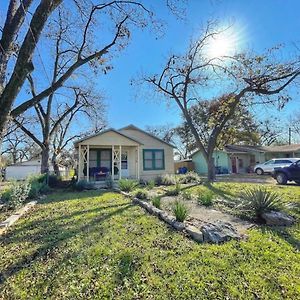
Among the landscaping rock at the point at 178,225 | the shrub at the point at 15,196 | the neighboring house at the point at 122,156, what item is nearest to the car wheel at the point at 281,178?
the neighboring house at the point at 122,156

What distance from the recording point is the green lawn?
3.10m

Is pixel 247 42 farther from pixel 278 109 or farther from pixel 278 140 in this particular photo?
pixel 278 140

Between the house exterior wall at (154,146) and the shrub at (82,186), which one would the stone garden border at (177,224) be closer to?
the shrub at (82,186)

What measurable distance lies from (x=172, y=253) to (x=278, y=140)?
156 ft

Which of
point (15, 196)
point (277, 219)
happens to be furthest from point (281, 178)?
point (15, 196)

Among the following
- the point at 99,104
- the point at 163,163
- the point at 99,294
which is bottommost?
the point at 99,294

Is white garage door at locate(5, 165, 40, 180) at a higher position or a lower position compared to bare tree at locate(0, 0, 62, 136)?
lower

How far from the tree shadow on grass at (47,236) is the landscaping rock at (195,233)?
222 cm

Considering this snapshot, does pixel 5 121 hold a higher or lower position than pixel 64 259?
higher

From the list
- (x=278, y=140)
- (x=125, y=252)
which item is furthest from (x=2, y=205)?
(x=278, y=140)

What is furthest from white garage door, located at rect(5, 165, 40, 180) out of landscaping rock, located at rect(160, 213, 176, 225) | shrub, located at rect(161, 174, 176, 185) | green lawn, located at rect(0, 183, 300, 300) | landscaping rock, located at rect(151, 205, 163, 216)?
green lawn, located at rect(0, 183, 300, 300)

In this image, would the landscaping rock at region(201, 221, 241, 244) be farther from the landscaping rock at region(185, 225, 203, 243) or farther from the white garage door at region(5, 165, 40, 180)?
the white garage door at region(5, 165, 40, 180)

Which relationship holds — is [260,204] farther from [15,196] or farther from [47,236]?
[15,196]

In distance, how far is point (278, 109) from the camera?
13969 millimetres
